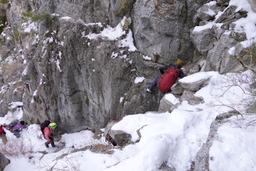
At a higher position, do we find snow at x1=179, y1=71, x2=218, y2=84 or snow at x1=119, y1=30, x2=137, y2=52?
snow at x1=119, y1=30, x2=137, y2=52

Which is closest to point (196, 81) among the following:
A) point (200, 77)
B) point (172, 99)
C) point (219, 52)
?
point (200, 77)

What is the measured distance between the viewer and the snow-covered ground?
540cm

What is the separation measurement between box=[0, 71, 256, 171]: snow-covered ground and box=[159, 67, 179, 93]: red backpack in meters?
0.92

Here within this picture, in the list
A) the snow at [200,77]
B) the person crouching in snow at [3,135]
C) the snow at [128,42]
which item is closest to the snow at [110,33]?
the snow at [128,42]

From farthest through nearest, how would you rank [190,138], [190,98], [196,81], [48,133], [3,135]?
[3,135]
[48,133]
[196,81]
[190,98]
[190,138]

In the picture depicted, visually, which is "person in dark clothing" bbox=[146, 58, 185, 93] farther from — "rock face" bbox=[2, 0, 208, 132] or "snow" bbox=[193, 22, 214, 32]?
"snow" bbox=[193, 22, 214, 32]

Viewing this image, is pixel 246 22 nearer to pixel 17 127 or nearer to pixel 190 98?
pixel 190 98

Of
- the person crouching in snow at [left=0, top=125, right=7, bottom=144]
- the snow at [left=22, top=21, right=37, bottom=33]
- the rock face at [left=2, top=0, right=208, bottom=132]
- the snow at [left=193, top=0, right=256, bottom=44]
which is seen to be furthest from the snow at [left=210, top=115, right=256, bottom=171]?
the snow at [left=22, top=21, right=37, bottom=33]

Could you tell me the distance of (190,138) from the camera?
627 centimetres

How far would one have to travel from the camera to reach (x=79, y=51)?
1366cm

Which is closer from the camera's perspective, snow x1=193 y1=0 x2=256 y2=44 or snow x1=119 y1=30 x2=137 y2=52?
snow x1=193 y1=0 x2=256 y2=44

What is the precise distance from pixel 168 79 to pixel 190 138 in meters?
4.26

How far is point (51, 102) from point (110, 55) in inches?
145

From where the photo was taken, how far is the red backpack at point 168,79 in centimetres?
1040
